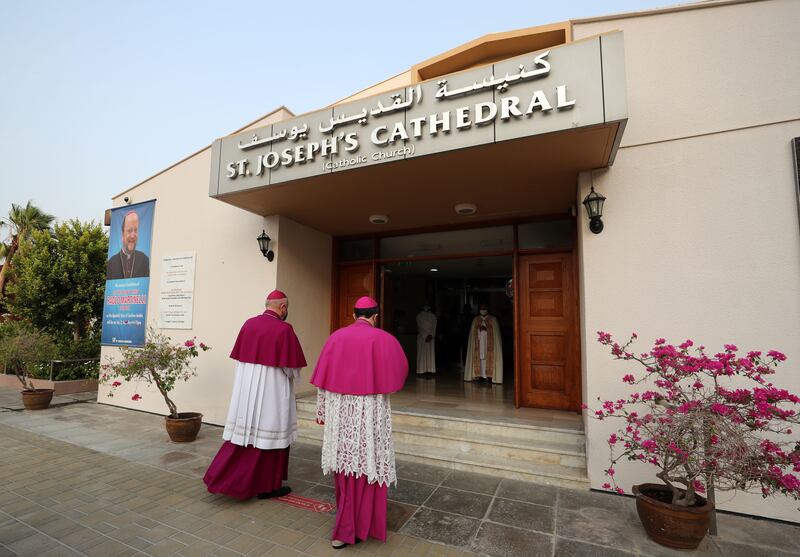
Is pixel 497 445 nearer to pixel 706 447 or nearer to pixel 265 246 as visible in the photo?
pixel 706 447

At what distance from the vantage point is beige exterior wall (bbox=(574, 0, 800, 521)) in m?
3.30

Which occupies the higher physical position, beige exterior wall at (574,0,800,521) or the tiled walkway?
beige exterior wall at (574,0,800,521)

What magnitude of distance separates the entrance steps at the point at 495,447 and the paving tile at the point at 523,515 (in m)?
0.55

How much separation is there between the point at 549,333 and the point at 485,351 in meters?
2.68

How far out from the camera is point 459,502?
339 cm

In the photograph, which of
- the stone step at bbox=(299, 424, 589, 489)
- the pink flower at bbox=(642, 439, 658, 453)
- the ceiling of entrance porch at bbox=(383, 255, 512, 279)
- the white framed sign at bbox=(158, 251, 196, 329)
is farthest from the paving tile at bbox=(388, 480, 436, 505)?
the white framed sign at bbox=(158, 251, 196, 329)

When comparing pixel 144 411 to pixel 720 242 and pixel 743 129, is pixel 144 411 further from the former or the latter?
pixel 743 129

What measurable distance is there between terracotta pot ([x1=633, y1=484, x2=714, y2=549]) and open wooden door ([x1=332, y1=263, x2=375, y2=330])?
492 cm

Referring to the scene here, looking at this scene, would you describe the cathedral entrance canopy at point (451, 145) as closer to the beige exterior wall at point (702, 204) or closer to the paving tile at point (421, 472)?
the beige exterior wall at point (702, 204)

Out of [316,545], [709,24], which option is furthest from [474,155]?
[316,545]

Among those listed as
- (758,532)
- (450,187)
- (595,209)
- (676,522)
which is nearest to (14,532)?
(676,522)

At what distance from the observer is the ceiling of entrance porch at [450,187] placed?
3.68 meters

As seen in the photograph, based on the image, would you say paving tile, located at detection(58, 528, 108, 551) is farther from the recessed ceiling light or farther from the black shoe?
the recessed ceiling light

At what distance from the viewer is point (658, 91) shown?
12.5ft
